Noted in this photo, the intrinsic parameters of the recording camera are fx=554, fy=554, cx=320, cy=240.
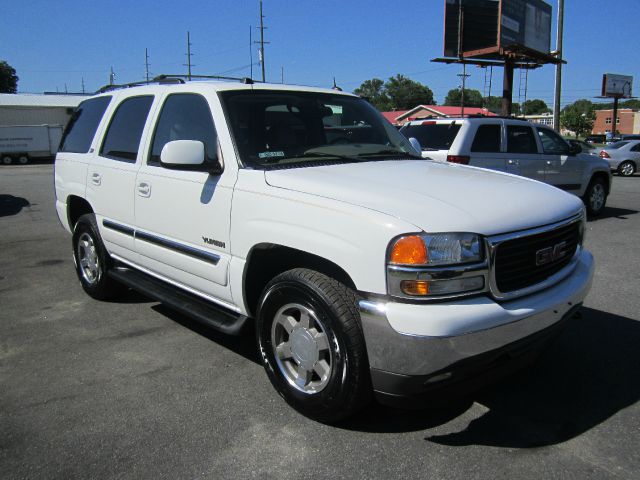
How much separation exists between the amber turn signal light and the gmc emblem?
2.65 feet

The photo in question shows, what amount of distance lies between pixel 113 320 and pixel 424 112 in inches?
3259

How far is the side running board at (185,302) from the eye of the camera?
3.55 metres

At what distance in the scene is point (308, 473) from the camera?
8.84ft

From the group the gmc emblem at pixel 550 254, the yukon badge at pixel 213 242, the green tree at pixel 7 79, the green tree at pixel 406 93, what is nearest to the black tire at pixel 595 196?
the gmc emblem at pixel 550 254

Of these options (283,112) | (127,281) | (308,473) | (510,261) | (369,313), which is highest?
(283,112)

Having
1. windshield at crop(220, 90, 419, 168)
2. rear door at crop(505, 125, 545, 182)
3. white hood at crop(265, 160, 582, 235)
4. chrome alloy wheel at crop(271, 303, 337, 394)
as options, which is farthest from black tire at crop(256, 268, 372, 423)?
rear door at crop(505, 125, 545, 182)

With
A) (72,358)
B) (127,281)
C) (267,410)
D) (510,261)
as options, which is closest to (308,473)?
(267,410)

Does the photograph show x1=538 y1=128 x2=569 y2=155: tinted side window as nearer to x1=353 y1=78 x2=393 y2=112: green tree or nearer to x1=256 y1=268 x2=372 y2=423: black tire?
x1=256 y1=268 x2=372 y2=423: black tire

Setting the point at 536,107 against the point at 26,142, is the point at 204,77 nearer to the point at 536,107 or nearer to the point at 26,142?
the point at 26,142

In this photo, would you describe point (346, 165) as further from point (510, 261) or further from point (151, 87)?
point (151, 87)

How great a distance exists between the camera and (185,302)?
3.99 meters

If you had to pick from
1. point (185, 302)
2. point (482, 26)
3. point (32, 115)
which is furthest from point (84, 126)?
point (32, 115)

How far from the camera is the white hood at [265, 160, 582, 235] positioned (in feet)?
8.86

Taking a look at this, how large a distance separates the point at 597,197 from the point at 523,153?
2446mm
